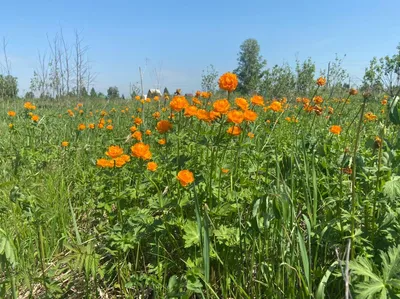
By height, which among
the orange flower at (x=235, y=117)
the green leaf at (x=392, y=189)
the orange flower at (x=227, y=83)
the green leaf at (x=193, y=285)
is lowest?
the green leaf at (x=193, y=285)

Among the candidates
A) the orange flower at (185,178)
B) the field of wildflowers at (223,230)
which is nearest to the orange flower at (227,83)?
the field of wildflowers at (223,230)

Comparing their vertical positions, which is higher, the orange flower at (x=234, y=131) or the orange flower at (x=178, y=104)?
the orange flower at (x=178, y=104)

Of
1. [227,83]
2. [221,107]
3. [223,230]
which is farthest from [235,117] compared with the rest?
[223,230]

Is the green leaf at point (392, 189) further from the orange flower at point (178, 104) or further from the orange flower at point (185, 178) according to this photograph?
the orange flower at point (178, 104)

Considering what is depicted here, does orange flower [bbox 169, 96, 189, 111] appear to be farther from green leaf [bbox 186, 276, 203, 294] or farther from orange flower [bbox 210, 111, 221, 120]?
green leaf [bbox 186, 276, 203, 294]

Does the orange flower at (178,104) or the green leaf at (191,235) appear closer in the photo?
the green leaf at (191,235)

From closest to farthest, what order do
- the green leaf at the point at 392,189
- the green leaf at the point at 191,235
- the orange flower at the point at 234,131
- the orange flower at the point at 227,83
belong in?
the green leaf at the point at 392,189
the green leaf at the point at 191,235
the orange flower at the point at 234,131
the orange flower at the point at 227,83

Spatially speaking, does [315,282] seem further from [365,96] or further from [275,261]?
[365,96]

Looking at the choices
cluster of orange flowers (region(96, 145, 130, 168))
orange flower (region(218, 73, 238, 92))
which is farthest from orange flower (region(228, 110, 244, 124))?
cluster of orange flowers (region(96, 145, 130, 168))

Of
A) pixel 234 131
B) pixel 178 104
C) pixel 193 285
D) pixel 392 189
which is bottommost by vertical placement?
pixel 193 285

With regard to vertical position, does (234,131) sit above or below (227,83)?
below

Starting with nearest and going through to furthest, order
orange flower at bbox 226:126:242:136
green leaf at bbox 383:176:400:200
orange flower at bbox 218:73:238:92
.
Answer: green leaf at bbox 383:176:400:200, orange flower at bbox 226:126:242:136, orange flower at bbox 218:73:238:92

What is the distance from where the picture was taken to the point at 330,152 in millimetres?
1828

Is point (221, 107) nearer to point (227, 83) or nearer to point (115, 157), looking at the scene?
point (227, 83)
